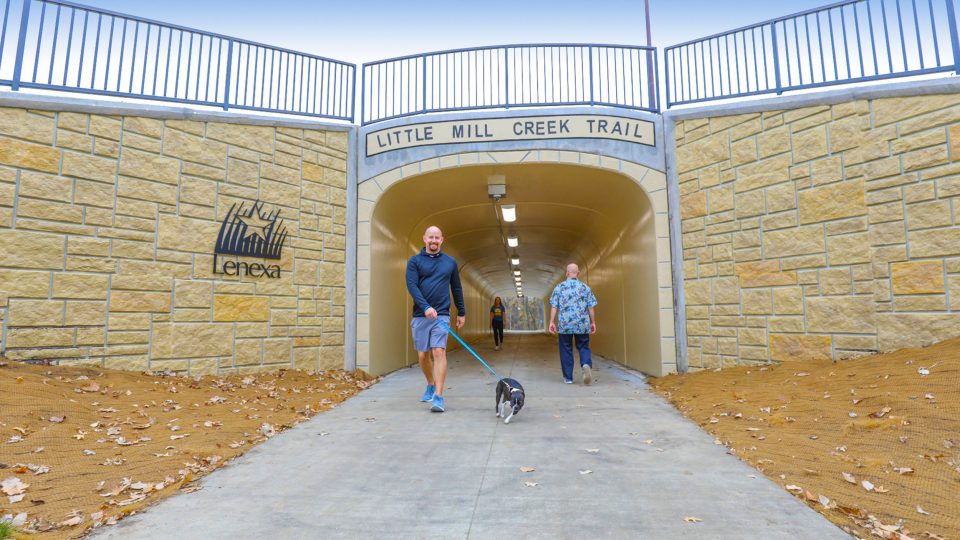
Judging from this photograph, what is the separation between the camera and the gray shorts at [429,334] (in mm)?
5246

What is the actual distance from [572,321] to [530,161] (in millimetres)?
2584

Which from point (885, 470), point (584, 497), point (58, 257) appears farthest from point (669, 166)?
point (58, 257)

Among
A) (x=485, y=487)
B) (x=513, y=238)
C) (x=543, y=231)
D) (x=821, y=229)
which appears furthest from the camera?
(x=513, y=238)

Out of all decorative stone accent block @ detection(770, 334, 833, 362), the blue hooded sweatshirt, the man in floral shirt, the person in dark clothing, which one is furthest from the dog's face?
the person in dark clothing

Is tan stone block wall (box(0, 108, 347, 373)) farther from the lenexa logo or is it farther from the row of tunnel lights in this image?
the row of tunnel lights

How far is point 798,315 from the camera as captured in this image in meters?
6.09

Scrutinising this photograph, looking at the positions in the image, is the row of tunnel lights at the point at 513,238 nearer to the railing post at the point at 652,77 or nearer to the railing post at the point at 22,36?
the railing post at the point at 652,77

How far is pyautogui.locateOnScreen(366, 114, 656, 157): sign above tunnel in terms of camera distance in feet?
25.4

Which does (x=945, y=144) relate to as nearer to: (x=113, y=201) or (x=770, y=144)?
(x=770, y=144)

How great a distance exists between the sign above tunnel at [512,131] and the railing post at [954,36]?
339 centimetres

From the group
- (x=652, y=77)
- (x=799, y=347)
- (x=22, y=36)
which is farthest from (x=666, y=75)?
(x=22, y=36)

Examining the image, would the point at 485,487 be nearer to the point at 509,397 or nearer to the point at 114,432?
the point at 509,397

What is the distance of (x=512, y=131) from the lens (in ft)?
26.0

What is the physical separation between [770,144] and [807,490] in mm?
5116
